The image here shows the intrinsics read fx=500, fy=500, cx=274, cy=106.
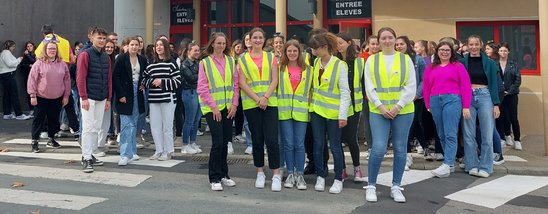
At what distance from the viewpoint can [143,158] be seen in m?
8.03

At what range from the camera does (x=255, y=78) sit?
19.3 ft

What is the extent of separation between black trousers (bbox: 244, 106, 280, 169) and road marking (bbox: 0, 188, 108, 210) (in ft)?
6.03

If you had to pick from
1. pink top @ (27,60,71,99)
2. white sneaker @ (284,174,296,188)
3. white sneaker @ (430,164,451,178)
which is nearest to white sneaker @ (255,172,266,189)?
white sneaker @ (284,174,296,188)

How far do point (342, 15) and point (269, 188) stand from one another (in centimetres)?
858

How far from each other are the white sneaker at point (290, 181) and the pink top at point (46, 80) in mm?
4523

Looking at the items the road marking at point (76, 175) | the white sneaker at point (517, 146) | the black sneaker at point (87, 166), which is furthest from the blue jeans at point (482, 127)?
the black sneaker at point (87, 166)

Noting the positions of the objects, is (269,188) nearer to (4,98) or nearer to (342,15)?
(342,15)

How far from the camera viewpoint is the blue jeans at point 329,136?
5.77m

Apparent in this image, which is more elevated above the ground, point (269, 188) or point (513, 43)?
point (513, 43)

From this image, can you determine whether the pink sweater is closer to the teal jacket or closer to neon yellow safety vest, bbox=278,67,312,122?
the teal jacket

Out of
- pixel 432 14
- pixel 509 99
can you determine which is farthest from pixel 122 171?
pixel 432 14

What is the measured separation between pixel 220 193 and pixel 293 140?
41.8 inches

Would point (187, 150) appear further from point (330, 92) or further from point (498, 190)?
point (498, 190)

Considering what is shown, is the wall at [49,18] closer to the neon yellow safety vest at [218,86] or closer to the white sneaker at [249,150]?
the white sneaker at [249,150]
